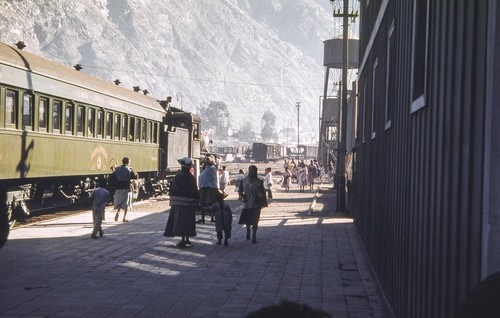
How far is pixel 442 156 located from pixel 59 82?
48.7 feet

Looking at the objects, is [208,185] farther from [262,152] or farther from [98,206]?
[262,152]

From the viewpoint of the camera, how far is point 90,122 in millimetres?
19891

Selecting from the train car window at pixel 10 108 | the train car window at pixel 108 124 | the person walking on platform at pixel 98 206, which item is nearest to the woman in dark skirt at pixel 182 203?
the person walking on platform at pixel 98 206

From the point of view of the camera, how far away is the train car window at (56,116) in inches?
675

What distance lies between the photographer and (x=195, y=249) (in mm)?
13047

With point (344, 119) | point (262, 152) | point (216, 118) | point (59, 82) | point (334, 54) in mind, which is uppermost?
point (216, 118)

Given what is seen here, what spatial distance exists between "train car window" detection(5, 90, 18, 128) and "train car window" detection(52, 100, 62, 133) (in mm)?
2192

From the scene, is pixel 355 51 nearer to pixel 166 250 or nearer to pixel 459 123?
pixel 166 250

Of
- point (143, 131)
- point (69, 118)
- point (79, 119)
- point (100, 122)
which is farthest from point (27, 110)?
point (143, 131)

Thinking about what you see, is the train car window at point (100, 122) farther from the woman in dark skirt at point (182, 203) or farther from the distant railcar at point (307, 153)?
the distant railcar at point (307, 153)

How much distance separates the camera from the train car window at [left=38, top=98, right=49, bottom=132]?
16.2m

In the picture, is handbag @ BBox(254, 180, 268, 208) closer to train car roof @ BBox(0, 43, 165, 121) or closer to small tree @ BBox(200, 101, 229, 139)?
train car roof @ BBox(0, 43, 165, 121)

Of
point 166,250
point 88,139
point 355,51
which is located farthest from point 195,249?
point 355,51

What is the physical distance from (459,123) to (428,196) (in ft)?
3.81
